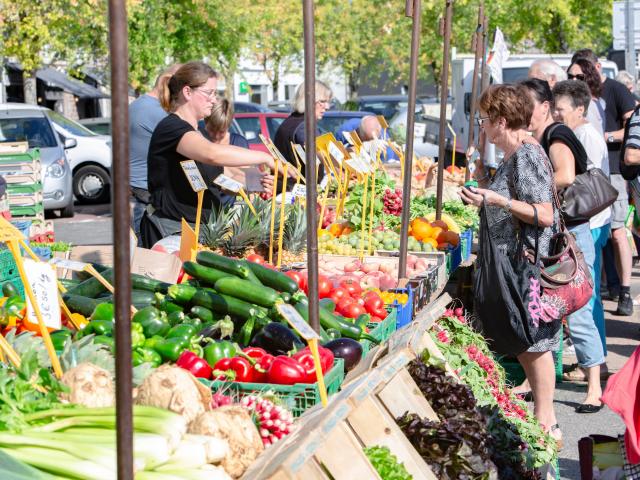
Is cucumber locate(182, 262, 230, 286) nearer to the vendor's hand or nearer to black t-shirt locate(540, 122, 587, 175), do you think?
the vendor's hand

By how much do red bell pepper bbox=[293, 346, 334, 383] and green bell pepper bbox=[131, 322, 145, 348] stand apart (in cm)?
61

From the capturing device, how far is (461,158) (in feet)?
61.0

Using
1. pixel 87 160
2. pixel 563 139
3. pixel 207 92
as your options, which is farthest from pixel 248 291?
pixel 87 160

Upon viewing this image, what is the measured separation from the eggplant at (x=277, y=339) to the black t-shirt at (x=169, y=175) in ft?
5.71

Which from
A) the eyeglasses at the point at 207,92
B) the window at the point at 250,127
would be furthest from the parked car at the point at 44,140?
the eyeglasses at the point at 207,92

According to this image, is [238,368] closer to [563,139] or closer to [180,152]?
[180,152]

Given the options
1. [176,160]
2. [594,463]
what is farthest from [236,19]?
[594,463]

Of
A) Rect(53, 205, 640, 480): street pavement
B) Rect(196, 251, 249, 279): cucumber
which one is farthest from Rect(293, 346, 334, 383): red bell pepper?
Rect(53, 205, 640, 480): street pavement

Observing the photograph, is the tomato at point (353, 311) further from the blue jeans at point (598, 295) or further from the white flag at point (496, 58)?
the white flag at point (496, 58)

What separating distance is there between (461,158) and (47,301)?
16009 mm

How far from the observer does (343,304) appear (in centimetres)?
495

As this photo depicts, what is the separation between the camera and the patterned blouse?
4.86 metres

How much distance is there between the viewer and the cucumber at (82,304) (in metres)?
4.34

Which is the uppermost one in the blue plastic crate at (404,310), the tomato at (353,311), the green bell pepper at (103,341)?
the green bell pepper at (103,341)
